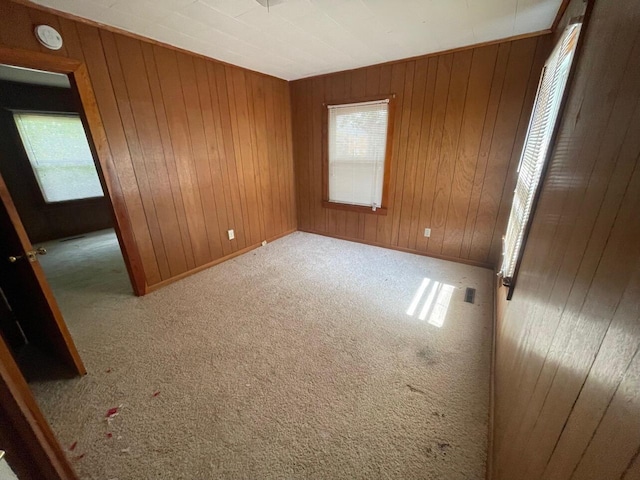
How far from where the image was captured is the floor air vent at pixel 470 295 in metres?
2.30

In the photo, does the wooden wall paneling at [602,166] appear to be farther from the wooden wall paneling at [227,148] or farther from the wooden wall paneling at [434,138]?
the wooden wall paneling at [227,148]

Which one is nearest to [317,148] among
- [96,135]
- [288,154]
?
[288,154]

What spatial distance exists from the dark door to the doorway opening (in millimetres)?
30

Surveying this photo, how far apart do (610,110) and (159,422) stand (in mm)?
2153

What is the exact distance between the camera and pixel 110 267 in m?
3.12

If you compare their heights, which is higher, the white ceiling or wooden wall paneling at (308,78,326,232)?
the white ceiling

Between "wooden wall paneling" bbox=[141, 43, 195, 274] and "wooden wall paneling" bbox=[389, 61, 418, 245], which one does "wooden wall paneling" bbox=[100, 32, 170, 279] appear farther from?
"wooden wall paneling" bbox=[389, 61, 418, 245]

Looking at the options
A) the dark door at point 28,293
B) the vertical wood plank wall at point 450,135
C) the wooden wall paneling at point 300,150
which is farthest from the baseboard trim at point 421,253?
the dark door at point 28,293

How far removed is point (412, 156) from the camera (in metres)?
3.00

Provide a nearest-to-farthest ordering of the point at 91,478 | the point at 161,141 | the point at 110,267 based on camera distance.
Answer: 1. the point at 91,478
2. the point at 161,141
3. the point at 110,267

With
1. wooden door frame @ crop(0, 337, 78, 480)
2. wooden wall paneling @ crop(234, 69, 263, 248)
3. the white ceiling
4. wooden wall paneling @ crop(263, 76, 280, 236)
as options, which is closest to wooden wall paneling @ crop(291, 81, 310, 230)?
wooden wall paneling @ crop(263, 76, 280, 236)

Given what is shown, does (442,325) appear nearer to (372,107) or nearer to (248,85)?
(372,107)

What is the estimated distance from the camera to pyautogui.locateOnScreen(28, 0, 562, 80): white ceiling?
1.69m

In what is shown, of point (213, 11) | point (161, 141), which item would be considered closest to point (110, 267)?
point (161, 141)
